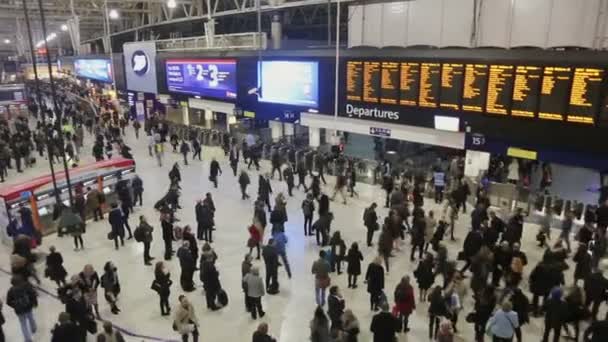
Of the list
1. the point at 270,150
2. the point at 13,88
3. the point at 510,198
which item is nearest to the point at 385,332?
the point at 510,198

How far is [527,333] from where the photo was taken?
301 inches

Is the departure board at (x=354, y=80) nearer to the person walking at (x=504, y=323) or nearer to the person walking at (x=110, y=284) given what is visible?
the person walking at (x=110, y=284)

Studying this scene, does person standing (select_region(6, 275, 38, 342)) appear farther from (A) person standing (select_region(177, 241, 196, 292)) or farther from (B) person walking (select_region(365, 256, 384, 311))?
(B) person walking (select_region(365, 256, 384, 311))

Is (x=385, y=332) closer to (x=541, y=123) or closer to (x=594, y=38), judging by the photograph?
(x=541, y=123)

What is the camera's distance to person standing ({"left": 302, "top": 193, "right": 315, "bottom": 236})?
11.3 meters

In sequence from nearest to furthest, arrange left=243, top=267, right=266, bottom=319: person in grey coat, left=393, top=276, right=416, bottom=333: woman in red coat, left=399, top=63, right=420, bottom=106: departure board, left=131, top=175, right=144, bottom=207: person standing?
left=393, top=276, right=416, bottom=333: woman in red coat → left=243, top=267, right=266, bottom=319: person in grey coat → left=399, top=63, right=420, bottom=106: departure board → left=131, top=175, right=144, bottom=207: person standing

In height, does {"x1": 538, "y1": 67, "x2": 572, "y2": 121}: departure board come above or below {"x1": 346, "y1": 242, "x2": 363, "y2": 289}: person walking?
above

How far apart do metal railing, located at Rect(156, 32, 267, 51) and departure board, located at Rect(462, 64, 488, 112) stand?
8235 mm

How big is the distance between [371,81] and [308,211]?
16.6 feet

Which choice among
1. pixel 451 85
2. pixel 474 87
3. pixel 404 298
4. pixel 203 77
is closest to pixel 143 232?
pixel 404 298

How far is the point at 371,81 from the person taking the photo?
14156 mm

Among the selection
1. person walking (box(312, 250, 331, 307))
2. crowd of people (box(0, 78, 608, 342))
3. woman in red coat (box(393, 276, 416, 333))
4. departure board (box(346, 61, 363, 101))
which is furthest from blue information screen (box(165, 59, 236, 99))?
woman in red coat (box(393, 276, 416, 333))

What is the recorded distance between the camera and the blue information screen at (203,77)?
65.3ft

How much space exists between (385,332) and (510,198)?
8582mm
